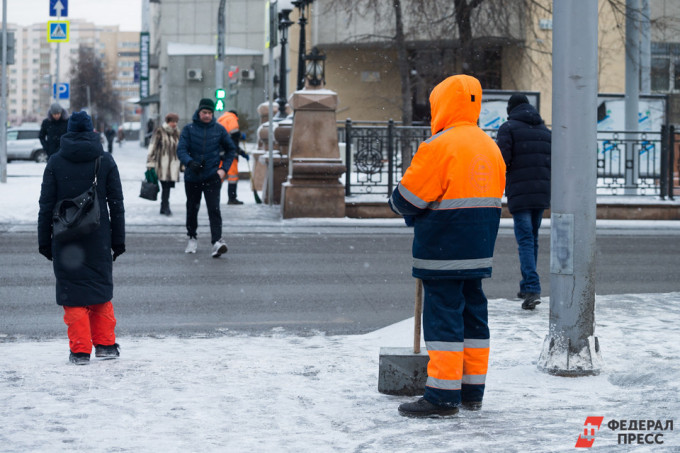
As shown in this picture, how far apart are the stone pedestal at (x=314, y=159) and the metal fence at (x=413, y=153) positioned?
92 cm

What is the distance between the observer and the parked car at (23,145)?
1725 inches

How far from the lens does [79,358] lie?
6.56m

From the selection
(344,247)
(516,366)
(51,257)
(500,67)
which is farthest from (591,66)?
(500,67)

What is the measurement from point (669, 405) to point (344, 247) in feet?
28.1

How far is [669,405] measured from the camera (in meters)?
5.48

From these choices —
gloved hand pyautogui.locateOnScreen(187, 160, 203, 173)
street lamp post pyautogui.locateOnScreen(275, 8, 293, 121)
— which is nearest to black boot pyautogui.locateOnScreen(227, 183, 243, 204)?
street lamp post pyautogui.locateOnScreen(275, 8, 293, 121)

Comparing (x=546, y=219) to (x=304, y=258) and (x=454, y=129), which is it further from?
(x=454, y=129)

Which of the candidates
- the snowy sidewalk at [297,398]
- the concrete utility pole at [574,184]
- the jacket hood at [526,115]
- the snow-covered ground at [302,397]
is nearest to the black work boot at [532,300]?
the snow-covered ground at [302,397]

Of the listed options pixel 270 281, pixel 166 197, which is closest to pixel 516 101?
pixel 270 281

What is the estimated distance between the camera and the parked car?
43.8m

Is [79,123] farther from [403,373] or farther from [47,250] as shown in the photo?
[403,373]

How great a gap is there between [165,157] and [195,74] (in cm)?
4215

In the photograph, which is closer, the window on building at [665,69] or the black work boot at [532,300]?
the black work boot at [532,300]

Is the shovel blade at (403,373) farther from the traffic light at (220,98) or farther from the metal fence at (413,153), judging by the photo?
the traffic light at (220,98)
